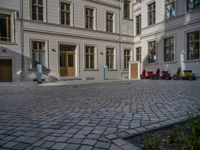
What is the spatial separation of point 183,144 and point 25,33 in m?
19.0

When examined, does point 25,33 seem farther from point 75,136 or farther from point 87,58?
point 75,136

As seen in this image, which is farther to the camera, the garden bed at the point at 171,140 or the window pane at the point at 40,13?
the window pane at the point at 40,13

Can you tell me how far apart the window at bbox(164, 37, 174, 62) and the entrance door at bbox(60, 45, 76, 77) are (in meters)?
10.6

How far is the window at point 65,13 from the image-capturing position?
70.4 ft

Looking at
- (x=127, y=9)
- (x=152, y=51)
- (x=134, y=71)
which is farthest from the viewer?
(x=127, y=9)

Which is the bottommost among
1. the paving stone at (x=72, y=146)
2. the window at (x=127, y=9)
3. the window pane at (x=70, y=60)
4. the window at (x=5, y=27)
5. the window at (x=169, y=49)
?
the paving stone at (x=72, y=146)

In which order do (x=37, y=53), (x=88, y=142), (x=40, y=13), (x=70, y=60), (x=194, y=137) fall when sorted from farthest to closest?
(x=70, y=60) < (x=40, y=13) < (x=37, y=53) < (x=88, y=142) < (x=194, y=137)

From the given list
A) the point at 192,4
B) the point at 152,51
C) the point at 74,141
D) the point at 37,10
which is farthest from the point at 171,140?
the point at 152,51

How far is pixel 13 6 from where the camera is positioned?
18234mm

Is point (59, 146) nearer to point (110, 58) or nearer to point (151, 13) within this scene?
point (110, 58)

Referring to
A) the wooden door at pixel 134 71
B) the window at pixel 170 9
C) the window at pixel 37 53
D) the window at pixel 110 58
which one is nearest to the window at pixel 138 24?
the window at pixel 110 58

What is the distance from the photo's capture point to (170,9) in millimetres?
20828

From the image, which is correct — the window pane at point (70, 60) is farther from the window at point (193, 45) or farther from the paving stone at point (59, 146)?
the paving stone at point (59, 146)

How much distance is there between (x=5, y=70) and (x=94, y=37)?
1095 centimetres
